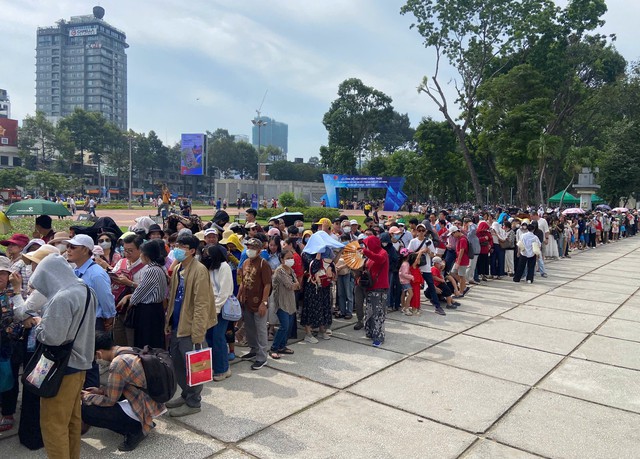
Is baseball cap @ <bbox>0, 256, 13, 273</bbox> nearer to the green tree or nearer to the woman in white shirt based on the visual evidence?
the woman in white shirt

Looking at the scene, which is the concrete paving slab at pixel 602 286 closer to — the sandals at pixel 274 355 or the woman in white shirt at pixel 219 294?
the sandals at pixel 274 355

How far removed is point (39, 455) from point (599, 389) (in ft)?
19.0

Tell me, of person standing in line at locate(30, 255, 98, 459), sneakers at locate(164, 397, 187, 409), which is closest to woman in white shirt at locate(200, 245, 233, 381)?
sneakers at locate(164, 397, 187, 409)

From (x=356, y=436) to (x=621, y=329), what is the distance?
6.28 metres

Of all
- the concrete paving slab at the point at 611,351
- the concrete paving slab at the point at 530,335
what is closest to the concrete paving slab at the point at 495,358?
the concrete paving slab at the point at 530,335

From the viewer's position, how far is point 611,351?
699cm

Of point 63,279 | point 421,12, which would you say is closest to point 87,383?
point 63,279

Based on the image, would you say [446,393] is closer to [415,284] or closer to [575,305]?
[415,284]

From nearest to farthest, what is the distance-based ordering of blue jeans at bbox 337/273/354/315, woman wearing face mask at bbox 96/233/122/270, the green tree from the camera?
1. woman wearing face mask at bbox 96/233/122/270
2. blue jeans at bbox 337/273/354/315
3. the green tree

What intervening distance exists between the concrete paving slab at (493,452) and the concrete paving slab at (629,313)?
5.88m

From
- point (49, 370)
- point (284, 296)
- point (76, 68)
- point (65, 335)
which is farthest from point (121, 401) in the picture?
point (76, 68)

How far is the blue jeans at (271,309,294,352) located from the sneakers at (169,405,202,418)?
1.84 m

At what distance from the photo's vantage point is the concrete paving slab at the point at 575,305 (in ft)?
31.3

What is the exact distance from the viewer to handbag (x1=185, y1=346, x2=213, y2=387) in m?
4.36
